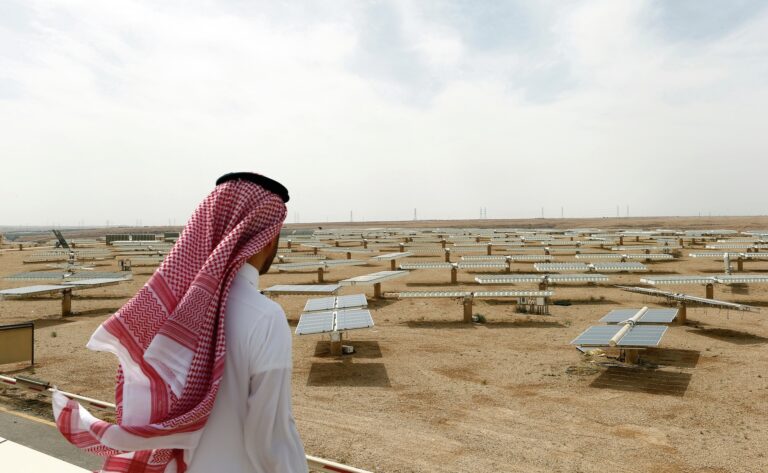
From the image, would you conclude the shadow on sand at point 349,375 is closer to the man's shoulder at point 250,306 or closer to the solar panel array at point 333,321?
the solar panel array at point 333,321

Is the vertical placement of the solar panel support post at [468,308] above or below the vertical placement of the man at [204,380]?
below

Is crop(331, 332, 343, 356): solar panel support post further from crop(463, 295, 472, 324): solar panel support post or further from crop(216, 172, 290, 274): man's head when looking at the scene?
crop(216, 172, 290, 274): man's head

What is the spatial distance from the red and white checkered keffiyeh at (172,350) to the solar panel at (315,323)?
10379mm

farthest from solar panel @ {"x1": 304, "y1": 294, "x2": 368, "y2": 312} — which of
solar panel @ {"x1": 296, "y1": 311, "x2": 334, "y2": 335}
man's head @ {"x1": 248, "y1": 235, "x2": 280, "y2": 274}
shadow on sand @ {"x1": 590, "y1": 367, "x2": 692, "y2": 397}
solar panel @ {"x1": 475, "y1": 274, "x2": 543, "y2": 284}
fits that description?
man's head @ {"x1": 248, "y1": 235, "x2": 280, "y2": 274}

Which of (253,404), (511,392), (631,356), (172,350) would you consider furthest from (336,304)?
(253,404)

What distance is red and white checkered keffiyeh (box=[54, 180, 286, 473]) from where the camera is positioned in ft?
6.33

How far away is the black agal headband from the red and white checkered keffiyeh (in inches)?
1.3

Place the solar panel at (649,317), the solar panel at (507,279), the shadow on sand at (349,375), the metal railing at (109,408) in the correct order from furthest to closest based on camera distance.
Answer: the solar panel at (507,279) < the solar panel at (649,317) < the shadow on sand at (349,375) < the metal railing at (109,408)

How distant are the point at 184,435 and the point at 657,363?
1280cm

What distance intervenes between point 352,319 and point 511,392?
4596 mm

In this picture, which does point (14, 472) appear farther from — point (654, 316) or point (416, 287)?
point (416, 287)

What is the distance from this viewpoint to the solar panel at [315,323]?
41.4 feet

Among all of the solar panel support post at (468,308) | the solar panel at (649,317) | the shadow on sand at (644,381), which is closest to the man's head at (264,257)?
the shadow on sand at (644,381)

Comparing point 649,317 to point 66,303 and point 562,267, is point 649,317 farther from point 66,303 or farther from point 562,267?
point 66,303
